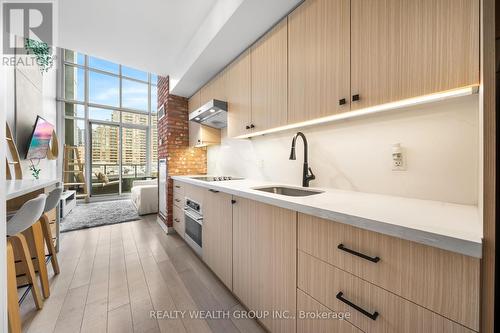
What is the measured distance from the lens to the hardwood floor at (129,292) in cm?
132

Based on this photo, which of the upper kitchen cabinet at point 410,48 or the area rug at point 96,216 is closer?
the upper kitchen cabinet at point 410,48

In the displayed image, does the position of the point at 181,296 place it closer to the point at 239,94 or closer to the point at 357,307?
the point at 357,307

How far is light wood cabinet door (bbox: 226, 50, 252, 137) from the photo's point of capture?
6.43 feet

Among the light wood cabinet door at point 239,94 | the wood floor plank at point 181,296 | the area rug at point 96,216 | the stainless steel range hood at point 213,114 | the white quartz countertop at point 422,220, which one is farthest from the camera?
the area rug at point 96,216

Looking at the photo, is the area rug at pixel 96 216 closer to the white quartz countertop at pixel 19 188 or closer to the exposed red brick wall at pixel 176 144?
the exposed red brick wall at pixel 176 144

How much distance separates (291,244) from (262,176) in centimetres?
120

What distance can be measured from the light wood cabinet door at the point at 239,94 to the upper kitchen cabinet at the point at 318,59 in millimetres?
566

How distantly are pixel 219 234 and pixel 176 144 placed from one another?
2.06 m

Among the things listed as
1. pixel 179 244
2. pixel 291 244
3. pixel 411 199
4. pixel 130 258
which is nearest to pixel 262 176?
pixel 291 244

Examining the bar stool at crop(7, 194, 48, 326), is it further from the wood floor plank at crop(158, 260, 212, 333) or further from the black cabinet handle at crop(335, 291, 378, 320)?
the black cabinet handle at crop(335, 291, 378, 320)

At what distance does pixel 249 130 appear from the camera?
1.94 meters

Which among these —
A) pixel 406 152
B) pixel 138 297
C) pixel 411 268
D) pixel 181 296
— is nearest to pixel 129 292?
pixel 138 297

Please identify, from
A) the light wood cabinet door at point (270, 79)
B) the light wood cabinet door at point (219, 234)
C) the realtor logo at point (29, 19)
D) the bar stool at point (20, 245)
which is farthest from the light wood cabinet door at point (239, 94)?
the realtor logo at point (29, 19)

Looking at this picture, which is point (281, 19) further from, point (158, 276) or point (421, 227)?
point (158, 276)
